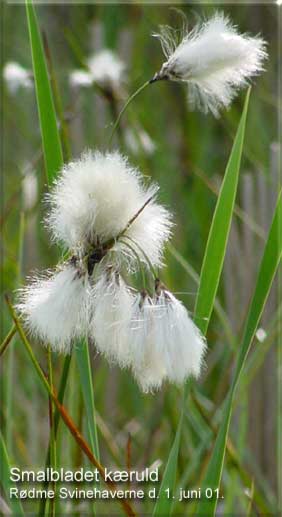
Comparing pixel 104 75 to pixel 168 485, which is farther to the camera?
pixel 104 75

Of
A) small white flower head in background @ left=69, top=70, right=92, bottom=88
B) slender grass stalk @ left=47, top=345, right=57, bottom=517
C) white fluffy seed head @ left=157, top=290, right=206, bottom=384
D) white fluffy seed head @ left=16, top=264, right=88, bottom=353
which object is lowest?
slender grass stalk @ left=47, top=345, right=57, bottom=517

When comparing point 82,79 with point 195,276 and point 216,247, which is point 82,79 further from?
point 216,247

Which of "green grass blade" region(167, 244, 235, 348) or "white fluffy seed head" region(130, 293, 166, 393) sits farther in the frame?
"green grass blade" region(167, 244, 235, 348)

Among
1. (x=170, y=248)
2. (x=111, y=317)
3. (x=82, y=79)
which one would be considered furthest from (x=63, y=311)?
(x=82, y=79)

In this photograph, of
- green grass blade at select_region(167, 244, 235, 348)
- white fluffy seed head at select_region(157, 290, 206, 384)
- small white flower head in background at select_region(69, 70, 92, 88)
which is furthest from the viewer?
small white flower head in background at select_region(69, 70, 92, 88)

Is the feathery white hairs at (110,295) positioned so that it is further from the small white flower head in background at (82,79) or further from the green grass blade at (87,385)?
the small white flower head in background at (82,79)

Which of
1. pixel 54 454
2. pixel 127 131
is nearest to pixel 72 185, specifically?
pixel 54 454

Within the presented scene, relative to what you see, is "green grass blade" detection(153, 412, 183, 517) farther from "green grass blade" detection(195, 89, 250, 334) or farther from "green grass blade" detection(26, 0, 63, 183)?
"green grass blade" detection(26, 0, 63, 183)

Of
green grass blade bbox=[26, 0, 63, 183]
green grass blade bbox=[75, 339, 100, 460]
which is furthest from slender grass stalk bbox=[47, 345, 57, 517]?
green grass blade bbox=[26, 0, 63, 183]
